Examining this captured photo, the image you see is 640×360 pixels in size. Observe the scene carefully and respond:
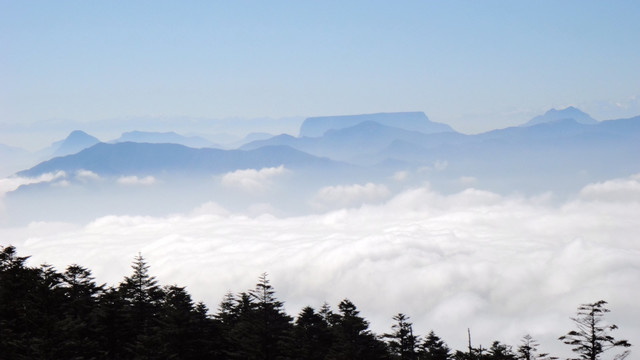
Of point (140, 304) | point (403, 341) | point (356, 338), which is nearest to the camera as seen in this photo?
point (356, 338)

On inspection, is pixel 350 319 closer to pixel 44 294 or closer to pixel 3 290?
pixel 44 294

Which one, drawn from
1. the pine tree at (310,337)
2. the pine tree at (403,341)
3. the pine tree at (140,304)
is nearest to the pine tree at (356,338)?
the pine tree at (310,337)

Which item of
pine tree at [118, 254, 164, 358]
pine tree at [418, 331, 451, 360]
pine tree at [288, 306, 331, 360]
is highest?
pine tree at [118, 254, 164, 358]

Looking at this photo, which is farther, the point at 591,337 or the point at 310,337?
the point at 310,337

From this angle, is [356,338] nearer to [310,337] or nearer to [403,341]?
[310,337]

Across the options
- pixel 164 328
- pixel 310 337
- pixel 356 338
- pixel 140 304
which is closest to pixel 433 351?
pixel 356 338

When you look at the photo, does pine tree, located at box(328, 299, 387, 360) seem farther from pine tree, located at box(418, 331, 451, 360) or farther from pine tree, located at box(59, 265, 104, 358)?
pine tree, located at box(59, 265, 104, 358)

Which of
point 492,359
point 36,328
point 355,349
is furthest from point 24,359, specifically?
point 492,359

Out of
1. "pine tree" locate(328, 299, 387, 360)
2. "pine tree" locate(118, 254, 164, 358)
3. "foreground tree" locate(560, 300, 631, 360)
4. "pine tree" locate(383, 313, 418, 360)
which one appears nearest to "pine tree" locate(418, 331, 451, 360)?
"pine tree" locate(383, 313, 418, 360)
